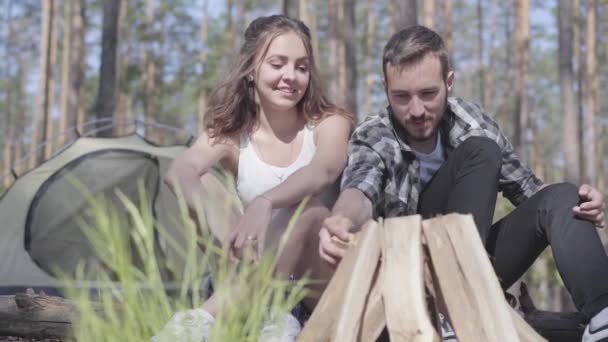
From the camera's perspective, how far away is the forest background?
11008mm

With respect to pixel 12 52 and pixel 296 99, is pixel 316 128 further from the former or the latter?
pixel 12 52

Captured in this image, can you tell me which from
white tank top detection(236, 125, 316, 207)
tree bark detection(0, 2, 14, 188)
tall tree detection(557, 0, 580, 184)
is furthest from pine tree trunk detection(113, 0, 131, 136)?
white tank top detection(236, 125, 316, 207)

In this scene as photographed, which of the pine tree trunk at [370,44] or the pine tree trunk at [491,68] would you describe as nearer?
the pine tree trunk at [370,44]

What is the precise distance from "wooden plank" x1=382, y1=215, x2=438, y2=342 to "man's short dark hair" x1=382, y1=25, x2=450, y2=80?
86 centimetres

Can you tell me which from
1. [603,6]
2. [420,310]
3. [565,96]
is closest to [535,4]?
[603,6]

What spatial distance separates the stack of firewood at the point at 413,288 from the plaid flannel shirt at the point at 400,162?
639mm

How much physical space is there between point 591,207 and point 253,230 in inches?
35.4

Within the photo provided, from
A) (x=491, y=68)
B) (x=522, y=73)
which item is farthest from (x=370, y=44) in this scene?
(x=522, y=73)

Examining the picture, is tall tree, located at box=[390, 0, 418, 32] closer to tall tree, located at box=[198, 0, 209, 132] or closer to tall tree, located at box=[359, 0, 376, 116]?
tall tree, located at box=[198, 0, 209, 132]

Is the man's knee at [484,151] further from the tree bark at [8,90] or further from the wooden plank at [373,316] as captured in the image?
the tree bark at [8,90]

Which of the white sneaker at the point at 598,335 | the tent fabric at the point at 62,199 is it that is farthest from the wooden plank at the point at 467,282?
the tent fabric at the point at 62,199

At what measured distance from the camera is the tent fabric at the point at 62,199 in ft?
15.6

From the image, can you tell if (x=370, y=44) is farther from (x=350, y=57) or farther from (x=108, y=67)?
(x=108, y=67)

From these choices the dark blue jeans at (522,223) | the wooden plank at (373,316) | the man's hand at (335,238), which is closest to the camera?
the wooden plank at (373,316)
